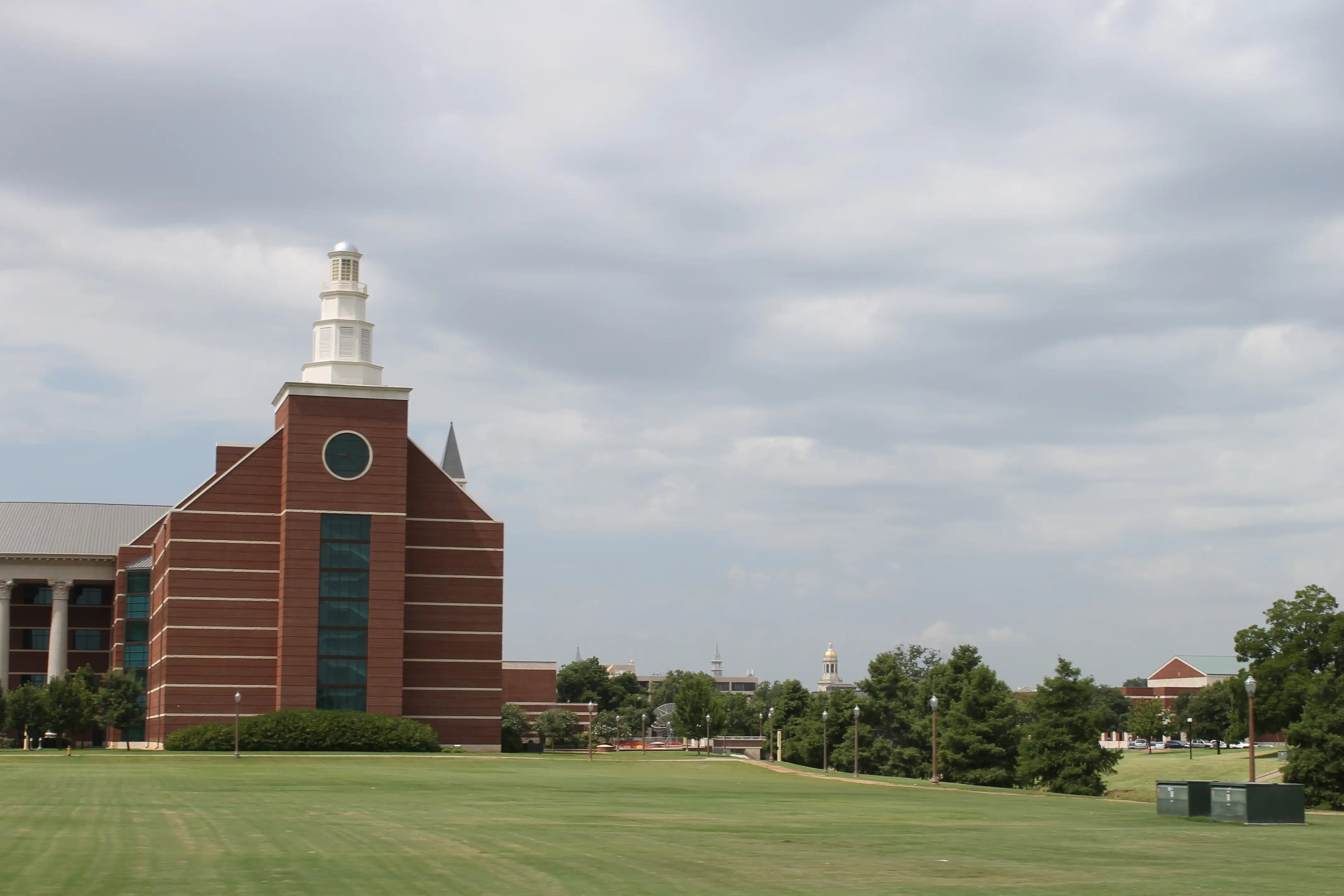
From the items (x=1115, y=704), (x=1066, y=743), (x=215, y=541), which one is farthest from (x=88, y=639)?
(x=1115, y=704)

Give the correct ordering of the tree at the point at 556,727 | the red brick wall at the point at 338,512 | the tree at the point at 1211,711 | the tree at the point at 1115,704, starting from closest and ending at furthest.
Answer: the red brick wall at the point at 338,512 → the tree at the point at 556,727 → the tree at the point at 1211,711 → the tree at the point at 1115,704

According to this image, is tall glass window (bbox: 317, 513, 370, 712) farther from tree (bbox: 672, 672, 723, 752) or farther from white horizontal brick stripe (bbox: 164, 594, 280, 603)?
tree (bbox: 672, 672, 723, 752)

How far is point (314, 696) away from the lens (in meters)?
87.1

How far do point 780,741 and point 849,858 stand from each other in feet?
284

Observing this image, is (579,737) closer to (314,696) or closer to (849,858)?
(314,696)

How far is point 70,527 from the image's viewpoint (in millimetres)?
119000

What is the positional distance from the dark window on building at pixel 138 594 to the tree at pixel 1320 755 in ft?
256

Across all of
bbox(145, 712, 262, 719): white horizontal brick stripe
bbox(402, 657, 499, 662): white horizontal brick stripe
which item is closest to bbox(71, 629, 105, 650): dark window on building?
bbox(145, 712, 262, 719): white horizontal brick stripe

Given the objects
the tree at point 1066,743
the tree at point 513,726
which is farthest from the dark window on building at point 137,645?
the tree at point 1066,743

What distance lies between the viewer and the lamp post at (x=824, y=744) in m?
77.1

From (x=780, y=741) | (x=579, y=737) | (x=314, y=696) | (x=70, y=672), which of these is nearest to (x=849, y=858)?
(x=314, y=696)

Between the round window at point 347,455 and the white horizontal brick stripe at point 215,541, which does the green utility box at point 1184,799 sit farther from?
the white horizontal brick stripe at point 215,541

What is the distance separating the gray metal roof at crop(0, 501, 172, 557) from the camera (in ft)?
376

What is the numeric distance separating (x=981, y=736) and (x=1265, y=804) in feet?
146
